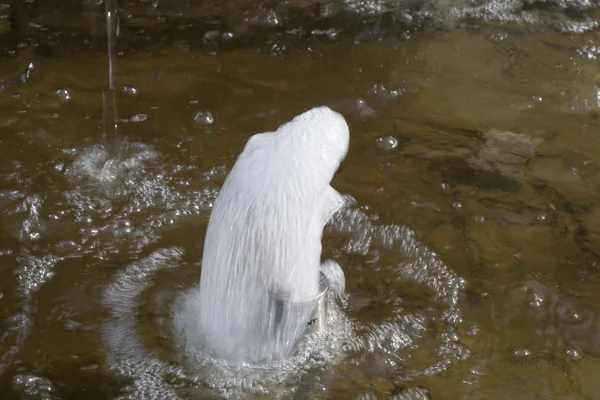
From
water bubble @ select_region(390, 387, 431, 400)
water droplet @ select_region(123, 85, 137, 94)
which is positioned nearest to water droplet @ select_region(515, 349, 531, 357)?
water bubble @ select_region(390, 387, 431, 400)

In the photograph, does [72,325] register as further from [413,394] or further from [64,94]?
[64,94]

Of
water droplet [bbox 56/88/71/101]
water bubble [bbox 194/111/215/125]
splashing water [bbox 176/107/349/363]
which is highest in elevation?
splashing water [bbox 176/107/349/363]

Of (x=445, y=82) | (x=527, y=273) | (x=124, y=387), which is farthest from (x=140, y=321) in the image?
(x=445, y=82)

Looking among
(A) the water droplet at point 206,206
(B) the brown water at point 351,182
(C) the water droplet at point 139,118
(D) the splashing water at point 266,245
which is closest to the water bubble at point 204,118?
(B) the brown water at point 351,182

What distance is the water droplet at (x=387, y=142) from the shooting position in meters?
2.39

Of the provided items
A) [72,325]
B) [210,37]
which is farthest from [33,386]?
[210,37]

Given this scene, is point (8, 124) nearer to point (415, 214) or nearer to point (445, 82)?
point (415, 214)

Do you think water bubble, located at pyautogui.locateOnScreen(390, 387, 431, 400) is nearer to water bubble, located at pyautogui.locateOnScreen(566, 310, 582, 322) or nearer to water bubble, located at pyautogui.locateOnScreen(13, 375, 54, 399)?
water bubble, located at pyautogui.locateOnScreen(566, 310, 582, 322)

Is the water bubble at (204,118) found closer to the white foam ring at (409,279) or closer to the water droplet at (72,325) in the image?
the white foam ring at (409,279)

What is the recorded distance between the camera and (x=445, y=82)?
272 centimetres

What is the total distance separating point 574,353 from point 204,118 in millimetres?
1224

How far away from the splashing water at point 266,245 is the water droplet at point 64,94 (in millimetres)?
1036

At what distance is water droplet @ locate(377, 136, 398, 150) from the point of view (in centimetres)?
239

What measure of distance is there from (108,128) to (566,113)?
1381mm
